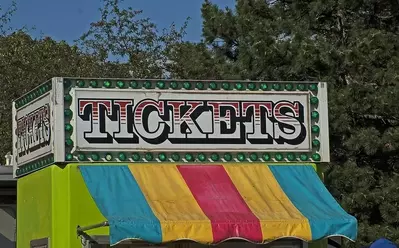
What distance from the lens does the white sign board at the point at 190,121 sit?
9914 mm

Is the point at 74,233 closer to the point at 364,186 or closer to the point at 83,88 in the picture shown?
the point at 83,88

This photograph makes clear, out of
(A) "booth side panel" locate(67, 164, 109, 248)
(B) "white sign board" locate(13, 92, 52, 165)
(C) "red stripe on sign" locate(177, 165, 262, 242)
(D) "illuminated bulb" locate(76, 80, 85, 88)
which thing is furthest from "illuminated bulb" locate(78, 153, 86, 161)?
(C) "red stripe on sign" locate(177, 165, 262, 242)

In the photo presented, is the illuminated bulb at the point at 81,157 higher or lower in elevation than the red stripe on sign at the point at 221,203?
higher

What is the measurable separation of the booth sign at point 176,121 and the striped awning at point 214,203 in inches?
6.8

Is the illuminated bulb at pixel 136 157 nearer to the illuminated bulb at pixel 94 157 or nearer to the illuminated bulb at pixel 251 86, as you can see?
the illuminated bulb at pixel 94 157

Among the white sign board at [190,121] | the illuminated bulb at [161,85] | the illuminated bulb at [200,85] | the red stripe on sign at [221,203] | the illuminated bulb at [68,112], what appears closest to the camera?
the red stripe on sign at [221,203]

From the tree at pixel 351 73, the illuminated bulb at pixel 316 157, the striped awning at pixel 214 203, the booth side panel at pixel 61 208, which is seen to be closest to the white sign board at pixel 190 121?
the illuminated bulb at pixel 316 157

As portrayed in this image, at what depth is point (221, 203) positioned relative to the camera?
964 centimetres

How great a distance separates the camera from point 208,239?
351 inches

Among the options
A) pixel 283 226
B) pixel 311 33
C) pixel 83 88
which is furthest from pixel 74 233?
pixel 311 33

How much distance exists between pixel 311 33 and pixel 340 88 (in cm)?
132

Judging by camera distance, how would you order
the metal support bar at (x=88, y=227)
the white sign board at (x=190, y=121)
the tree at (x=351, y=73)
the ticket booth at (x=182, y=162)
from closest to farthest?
the metal support bar at (x=88, y=227) < the ticket booth at (x=182, y=162) < the white sign board at (x=190, y=121) < the tree at (x=351, y=73)

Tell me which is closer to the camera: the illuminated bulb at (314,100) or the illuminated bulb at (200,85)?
the illuminated bulb at (200,85)

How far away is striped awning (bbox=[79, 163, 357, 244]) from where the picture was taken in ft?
29.2
